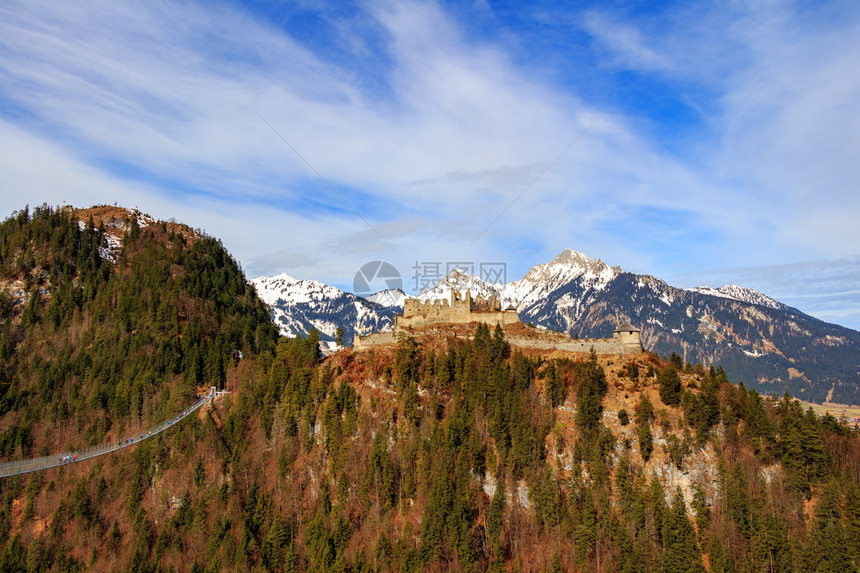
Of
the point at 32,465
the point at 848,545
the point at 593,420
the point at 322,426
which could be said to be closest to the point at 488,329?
the point at 593,420

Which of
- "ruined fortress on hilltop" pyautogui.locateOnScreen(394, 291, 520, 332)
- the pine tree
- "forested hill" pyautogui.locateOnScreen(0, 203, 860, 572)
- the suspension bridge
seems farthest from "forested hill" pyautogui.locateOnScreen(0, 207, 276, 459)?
the pine tree

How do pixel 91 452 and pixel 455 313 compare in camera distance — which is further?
pixel 91 452

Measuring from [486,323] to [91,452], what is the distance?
83764 millimetres

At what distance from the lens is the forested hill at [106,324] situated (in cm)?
13588

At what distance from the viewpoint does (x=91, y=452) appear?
126 meters

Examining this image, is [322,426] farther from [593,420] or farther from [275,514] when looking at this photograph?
[593,420]

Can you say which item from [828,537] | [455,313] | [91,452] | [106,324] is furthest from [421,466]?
[106,324]

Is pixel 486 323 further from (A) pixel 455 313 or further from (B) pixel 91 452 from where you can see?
(B) pixel 91 452

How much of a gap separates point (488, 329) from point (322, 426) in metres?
34.5

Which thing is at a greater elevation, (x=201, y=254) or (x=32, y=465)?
(x=201, y=254)

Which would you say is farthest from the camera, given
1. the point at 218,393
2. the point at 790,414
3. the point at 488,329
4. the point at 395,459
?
the point at 218,393

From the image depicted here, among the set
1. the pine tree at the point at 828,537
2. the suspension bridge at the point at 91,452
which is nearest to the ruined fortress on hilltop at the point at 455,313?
the suspension bridge at the point at 91,452

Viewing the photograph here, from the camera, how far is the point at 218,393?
448ft

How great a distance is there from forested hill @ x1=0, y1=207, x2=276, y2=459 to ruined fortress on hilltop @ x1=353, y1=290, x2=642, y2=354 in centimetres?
4579
